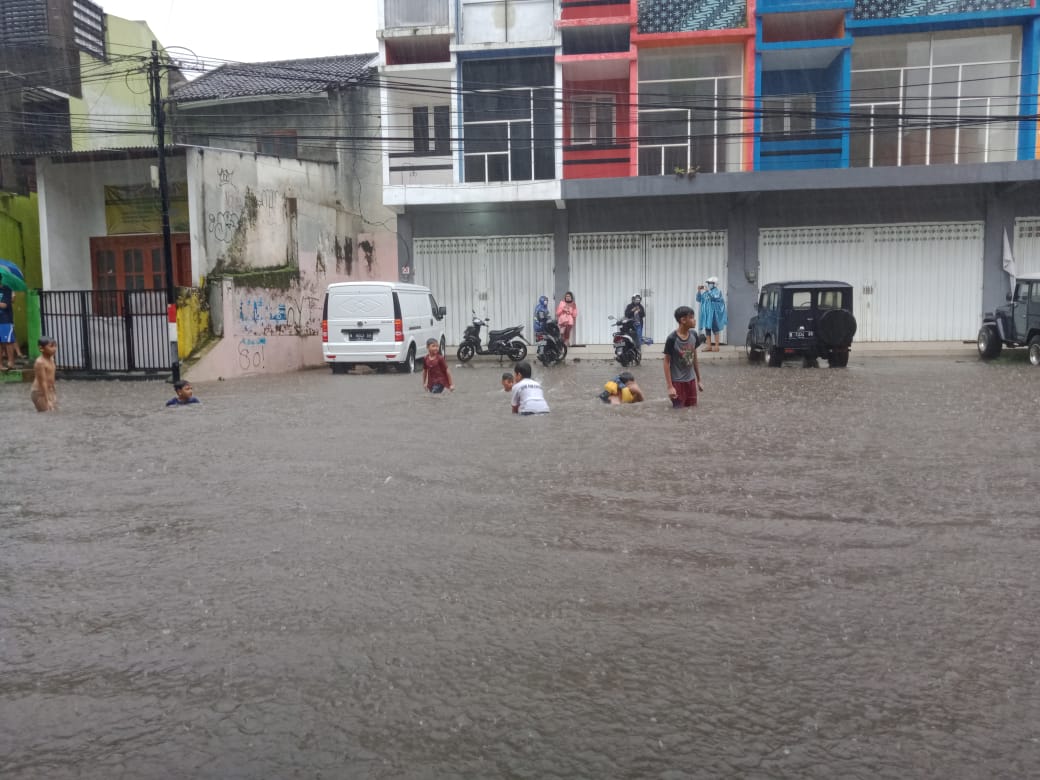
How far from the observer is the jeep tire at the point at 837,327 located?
59.5 feet

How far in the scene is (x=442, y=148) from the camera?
25422 mm

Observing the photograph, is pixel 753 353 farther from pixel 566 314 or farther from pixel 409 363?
pixel 409 363

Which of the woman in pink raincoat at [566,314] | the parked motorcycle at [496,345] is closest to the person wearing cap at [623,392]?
the parked motorcycle at [496,345]

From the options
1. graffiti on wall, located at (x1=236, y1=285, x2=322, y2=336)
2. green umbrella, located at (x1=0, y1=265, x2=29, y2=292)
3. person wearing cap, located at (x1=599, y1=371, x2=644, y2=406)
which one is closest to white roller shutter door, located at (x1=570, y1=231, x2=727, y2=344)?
graffiti on wall, located at (x1=236, y1=285, x2=322, y2=336)

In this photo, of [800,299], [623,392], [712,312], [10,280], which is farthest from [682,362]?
[10,280]

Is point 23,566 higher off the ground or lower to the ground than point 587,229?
lower

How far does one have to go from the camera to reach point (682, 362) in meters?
12.0

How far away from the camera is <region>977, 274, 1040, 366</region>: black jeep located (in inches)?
707

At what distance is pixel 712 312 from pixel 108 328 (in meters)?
13.6

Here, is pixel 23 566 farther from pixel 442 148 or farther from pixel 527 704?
pixel 442 148

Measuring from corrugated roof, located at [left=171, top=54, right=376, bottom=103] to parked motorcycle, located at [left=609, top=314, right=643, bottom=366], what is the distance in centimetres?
1120

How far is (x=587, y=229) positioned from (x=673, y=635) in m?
21.6

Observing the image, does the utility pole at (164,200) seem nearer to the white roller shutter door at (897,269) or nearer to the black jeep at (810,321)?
the black jeep at (810,321)

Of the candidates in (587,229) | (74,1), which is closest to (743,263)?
(587,229)
